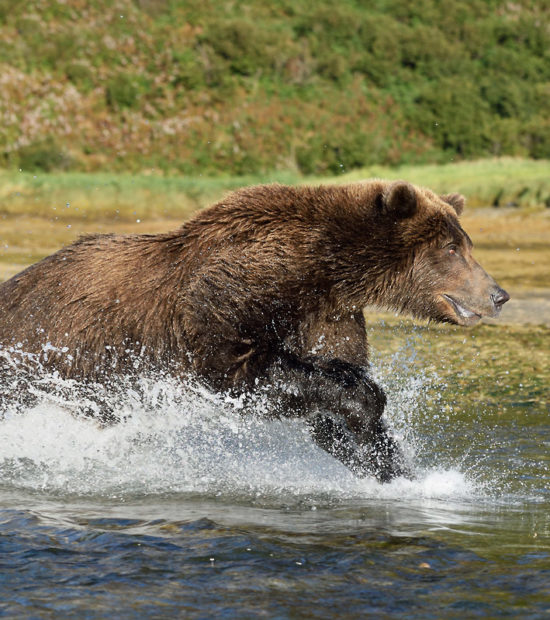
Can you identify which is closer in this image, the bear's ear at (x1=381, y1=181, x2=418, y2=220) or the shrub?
the bear's ear at (x1=381, y1=181, x2=418, y2=220)

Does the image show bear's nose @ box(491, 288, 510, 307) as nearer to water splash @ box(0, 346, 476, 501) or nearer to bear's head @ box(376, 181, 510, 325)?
bear's head @ box(376, 181, 510, 325)

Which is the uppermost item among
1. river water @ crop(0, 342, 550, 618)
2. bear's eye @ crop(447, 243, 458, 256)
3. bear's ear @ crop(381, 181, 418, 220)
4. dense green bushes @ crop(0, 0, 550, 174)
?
dense green bushes @ crop(0, 0, 550, 174)

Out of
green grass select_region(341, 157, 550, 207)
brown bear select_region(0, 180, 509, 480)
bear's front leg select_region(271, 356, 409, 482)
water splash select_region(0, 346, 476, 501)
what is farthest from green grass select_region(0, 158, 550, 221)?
bear's front leg select_region(271, 356, 409, 482)

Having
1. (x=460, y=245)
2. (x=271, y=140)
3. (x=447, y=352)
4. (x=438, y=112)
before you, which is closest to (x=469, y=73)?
(x=438, y=112)

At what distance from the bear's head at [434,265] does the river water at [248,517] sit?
975mm

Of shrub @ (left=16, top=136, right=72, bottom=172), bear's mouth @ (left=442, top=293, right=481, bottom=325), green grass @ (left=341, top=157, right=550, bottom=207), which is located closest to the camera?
bear's mouth @ (left=442, top=293, right=481, bottom=325)

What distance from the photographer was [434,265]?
19.3 ft

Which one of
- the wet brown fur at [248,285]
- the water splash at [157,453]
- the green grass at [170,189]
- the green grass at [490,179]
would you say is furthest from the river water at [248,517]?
the green grass at [170,189]

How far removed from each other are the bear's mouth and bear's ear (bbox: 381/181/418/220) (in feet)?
1.80

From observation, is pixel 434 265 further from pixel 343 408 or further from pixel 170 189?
pixel 170 189

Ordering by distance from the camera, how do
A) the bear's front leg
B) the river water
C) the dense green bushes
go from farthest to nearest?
the dense green bushes
the bear's front leg
the river water

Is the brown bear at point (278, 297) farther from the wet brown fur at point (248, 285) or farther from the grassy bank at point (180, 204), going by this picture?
the grassy bank at point (180, 204)

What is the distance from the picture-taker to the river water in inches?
156

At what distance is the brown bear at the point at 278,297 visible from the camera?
5566 mm
